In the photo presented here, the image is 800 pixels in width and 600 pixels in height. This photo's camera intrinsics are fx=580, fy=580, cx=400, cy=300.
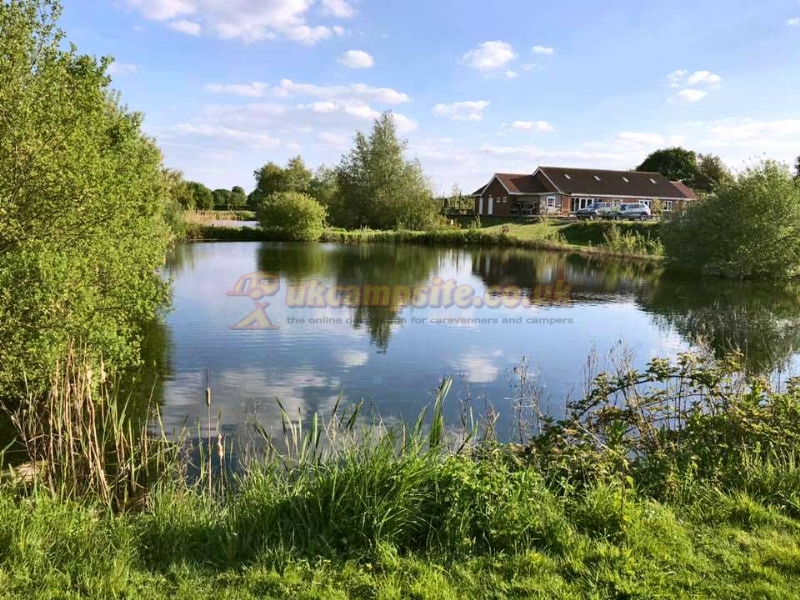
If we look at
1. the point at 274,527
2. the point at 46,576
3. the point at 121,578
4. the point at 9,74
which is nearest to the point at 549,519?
the point at 274,527

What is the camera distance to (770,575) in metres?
3.42

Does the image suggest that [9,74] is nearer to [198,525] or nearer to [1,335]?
[1,335]

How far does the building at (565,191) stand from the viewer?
56.7 metres

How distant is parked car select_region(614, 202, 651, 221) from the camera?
4541cm

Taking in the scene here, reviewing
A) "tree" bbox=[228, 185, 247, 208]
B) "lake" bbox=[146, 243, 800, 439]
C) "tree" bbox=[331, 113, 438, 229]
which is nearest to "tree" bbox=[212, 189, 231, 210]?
"tree" bbox=[228, 185, 247, 208]

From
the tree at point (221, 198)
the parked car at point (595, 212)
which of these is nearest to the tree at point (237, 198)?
the tree at point (221, 198)

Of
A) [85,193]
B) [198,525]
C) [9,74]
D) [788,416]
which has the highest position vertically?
[9,74]

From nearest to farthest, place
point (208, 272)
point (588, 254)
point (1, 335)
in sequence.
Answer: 1. point (1, 335)
2. point (208, 272)
3. point (588, 254)

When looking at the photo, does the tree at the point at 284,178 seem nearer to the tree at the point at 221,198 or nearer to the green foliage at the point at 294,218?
the tree at the point at 221,198

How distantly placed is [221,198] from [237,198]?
2.39 meters

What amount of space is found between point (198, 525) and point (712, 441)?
14.7 feet

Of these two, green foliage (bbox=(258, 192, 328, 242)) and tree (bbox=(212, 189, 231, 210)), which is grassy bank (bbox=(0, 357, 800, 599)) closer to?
green foliage (bbox=(258, 192, 328, 242))

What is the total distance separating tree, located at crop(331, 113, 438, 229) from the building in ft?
31.2

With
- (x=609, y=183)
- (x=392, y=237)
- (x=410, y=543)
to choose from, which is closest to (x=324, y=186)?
(x=392, y=237)
